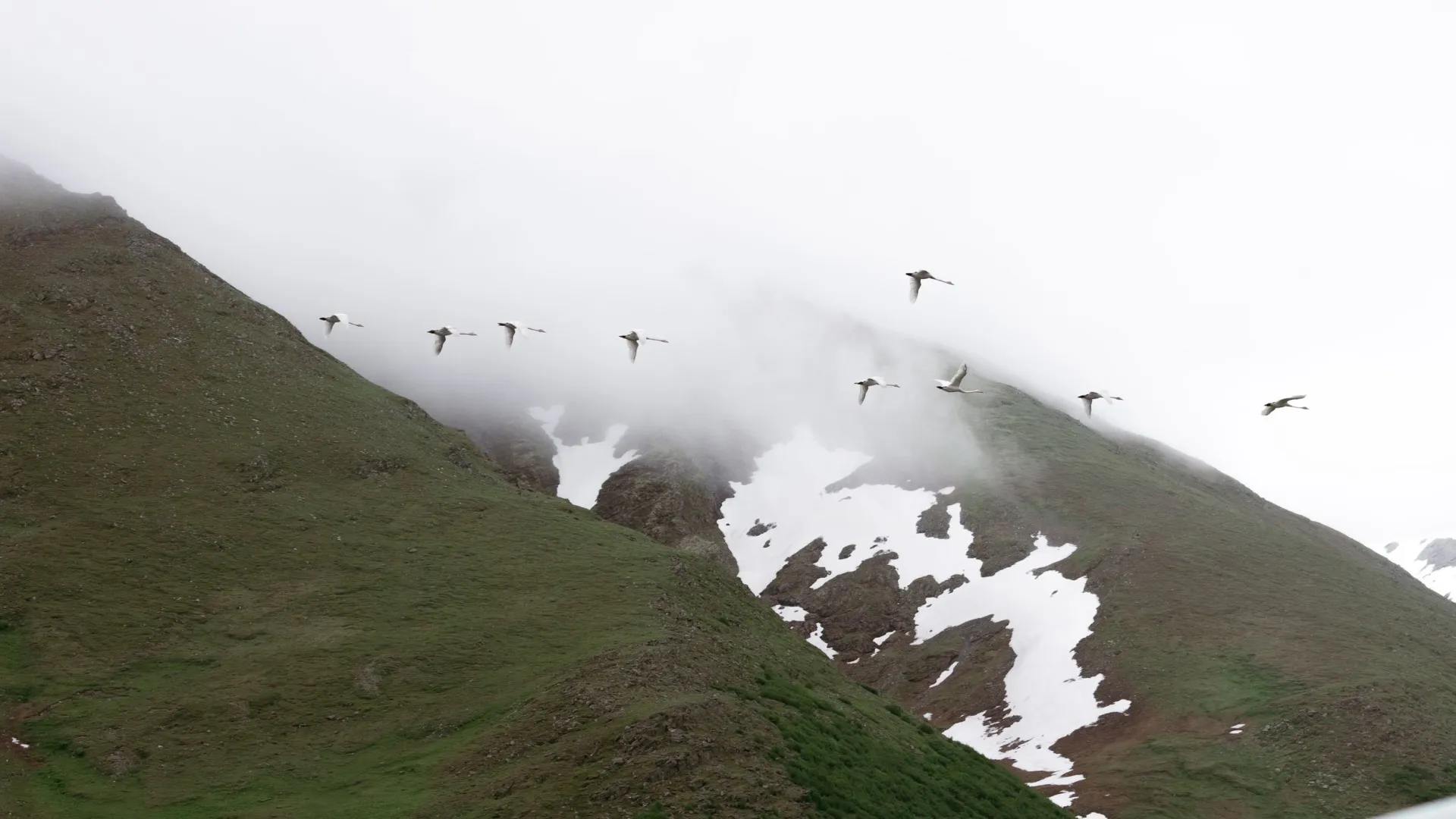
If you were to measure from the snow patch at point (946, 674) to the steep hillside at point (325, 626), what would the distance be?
106 ft

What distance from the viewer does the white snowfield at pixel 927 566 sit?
77000 millimetres

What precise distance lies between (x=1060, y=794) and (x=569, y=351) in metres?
130

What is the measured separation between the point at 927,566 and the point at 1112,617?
77.3ft

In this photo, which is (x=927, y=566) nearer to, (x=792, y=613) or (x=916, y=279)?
(x=792, y=613)

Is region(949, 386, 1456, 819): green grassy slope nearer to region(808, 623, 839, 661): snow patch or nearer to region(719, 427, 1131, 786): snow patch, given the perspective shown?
region(719, 427, 1131, 786): snow patch

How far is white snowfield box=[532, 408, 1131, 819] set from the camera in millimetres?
77000

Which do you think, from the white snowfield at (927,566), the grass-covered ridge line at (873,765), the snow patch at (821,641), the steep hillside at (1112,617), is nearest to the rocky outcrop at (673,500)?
the steep hillside at (1112,617)

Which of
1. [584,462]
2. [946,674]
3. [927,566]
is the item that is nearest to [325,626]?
[946,674]

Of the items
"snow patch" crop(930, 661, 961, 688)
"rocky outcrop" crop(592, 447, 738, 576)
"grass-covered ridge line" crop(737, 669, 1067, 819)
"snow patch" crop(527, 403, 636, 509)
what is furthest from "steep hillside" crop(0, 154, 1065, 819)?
"snow patch" crop(527, 403, 636, 509)

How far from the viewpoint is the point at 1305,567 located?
95625 mm

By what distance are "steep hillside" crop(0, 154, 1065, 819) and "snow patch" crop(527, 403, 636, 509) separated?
45.6 m

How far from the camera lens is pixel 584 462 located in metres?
140

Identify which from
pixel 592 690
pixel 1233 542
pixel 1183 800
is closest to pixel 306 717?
pixel 592 690

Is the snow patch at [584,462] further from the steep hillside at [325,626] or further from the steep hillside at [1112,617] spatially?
the steep hillside at [325,626]
